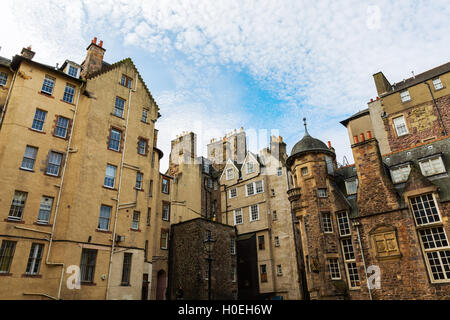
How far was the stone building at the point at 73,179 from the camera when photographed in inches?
772

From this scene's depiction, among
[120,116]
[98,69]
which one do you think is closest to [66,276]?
[120,116]

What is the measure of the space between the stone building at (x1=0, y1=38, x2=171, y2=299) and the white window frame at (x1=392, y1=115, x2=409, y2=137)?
2659 centimetres

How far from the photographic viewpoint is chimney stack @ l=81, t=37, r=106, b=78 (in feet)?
88.9

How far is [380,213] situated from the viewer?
76.6ft

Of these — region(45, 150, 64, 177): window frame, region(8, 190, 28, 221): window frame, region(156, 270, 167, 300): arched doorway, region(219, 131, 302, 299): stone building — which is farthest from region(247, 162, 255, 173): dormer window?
region(8, 190, 28, 221): window frame

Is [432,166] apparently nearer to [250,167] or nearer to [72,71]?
[250,167]

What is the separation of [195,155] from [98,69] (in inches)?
663

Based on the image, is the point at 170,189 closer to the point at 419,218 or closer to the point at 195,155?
the point at 195,155

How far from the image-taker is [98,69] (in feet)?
90.9

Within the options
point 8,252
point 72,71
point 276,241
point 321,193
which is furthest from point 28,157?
point 276,241

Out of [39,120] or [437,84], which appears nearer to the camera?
[39,120]

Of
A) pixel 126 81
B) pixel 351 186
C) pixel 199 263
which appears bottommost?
pixel 199 263

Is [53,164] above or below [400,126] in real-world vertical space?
below

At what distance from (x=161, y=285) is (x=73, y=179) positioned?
571 inches
